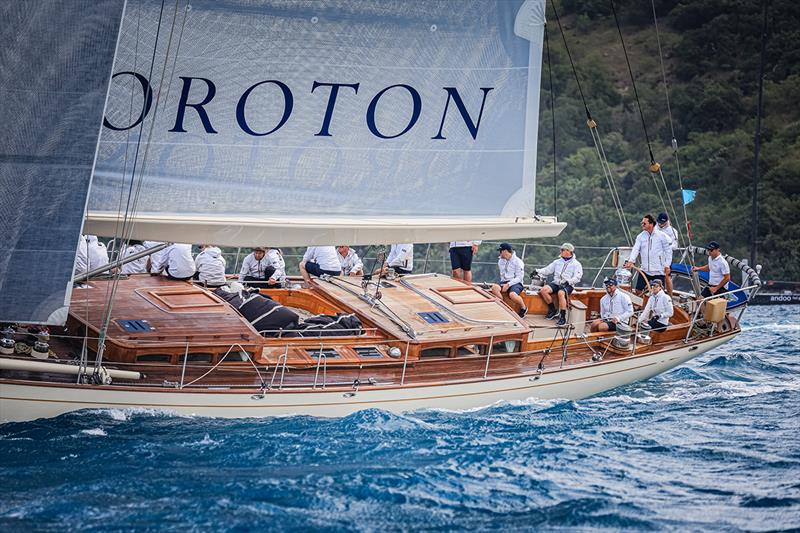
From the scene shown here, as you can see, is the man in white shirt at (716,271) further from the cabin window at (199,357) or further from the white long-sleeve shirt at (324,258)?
the cabin window at (199,357)

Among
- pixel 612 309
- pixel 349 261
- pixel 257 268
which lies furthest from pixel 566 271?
pixel 257 268

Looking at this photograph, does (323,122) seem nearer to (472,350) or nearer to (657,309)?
(472,350)

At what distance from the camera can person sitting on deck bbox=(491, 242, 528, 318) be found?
14.7 metres

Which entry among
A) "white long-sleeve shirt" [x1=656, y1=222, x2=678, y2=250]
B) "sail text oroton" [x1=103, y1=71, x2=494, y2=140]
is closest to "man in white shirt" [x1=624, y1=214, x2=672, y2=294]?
"white long-sleeve shirt" [x1=656, y1=222, x2=678, y2=250]

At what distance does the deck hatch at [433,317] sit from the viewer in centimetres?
1270

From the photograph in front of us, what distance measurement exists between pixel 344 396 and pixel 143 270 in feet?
16.4

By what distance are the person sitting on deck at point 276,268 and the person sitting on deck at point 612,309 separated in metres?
4.28

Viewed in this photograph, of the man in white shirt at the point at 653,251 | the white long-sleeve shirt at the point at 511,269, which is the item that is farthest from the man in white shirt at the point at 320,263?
the man in white shirt at the point at 653,251

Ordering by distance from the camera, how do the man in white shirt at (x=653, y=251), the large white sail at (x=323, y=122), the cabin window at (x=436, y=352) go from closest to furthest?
1. the large white sail at (x=323, y=122)
2. the cabin window at (x=436, y=352)
3. the man in white shirt at (x=653, y=251)

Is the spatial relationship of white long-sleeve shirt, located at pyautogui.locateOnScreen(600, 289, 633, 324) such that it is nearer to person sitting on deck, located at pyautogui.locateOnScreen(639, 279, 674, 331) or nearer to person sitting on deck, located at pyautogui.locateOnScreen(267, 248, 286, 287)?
person sitting on deck, located at pyautogui.locateOnScreen(639, 279, 674, 331)

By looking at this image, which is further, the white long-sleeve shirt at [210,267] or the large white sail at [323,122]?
the white long-sleeve shirt at [210,267]

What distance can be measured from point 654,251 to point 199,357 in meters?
6.92

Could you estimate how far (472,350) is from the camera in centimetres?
1289

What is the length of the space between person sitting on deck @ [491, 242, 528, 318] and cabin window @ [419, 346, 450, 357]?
2.19 metres
